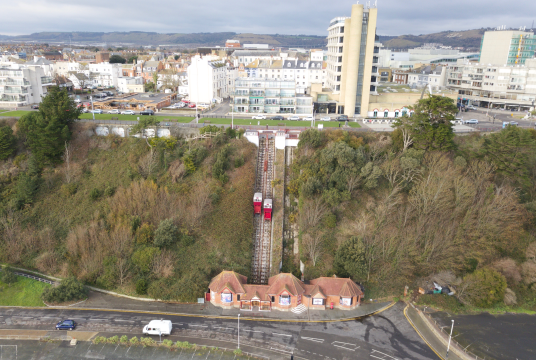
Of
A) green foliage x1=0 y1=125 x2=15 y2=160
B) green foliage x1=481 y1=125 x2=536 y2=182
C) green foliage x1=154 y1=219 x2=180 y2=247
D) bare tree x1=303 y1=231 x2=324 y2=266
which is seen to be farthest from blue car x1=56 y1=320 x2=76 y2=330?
green foliage x1=481 y1=125 x2=536 y2=182

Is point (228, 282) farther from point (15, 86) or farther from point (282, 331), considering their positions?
point (15, 86)

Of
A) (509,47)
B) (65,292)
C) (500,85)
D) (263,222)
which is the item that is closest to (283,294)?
(263,222)

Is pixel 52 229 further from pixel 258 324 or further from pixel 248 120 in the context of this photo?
pixel 248 120

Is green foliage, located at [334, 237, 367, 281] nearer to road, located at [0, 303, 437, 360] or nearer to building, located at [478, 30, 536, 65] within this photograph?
road, located at [0, 303, 437, 360]

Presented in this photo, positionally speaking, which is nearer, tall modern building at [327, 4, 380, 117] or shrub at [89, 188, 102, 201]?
shrub at [89, 188, 102, 201]

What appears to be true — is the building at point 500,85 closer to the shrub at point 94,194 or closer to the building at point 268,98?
the building at point 268,98

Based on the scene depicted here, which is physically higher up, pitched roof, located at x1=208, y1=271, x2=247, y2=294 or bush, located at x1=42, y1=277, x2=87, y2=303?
pitched roof, located at x1=208, y1=271, x2=247, y2=294
